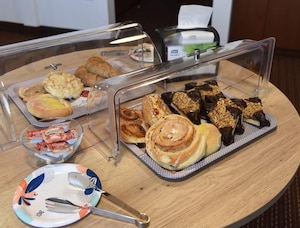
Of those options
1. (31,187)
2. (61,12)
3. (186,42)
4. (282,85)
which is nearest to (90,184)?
(31,187)

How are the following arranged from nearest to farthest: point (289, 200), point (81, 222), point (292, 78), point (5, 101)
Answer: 1. point (81, 222)
2. point (5, 101)
3. point (289, 200)
4. point (292, 78)

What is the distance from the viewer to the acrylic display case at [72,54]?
103 centimetres

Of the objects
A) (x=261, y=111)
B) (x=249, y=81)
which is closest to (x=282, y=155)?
(x=261, y=111)

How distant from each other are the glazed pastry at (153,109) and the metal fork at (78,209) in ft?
0.87

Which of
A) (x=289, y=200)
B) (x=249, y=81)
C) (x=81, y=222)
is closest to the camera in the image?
(x=81, y=222)

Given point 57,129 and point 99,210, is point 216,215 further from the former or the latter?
point 57,129

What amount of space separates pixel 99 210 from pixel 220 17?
6.94 feet

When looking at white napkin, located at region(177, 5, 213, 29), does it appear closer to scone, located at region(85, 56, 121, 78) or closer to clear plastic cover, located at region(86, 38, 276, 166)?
clear plastic cover, located at region(86, 38, 276, 166)

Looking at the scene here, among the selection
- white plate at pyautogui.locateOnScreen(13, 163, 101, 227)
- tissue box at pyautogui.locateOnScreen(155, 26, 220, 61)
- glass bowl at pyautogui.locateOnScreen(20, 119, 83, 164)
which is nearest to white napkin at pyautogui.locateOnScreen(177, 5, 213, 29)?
tissue box at pyautogui.locateOnScreen(155, 26, 220, 61)

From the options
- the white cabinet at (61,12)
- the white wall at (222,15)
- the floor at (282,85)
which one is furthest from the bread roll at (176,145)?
the white cabinet at (61,12)

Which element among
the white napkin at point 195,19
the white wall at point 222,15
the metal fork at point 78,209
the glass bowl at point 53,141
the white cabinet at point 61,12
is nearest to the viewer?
the metal fork at point 78,209

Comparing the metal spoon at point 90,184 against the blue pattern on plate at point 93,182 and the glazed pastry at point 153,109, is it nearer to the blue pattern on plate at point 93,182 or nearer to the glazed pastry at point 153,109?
the blue pattern on plate at point 93,182

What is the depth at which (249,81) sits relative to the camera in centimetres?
111

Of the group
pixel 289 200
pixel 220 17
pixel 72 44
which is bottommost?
pixel 289 200
